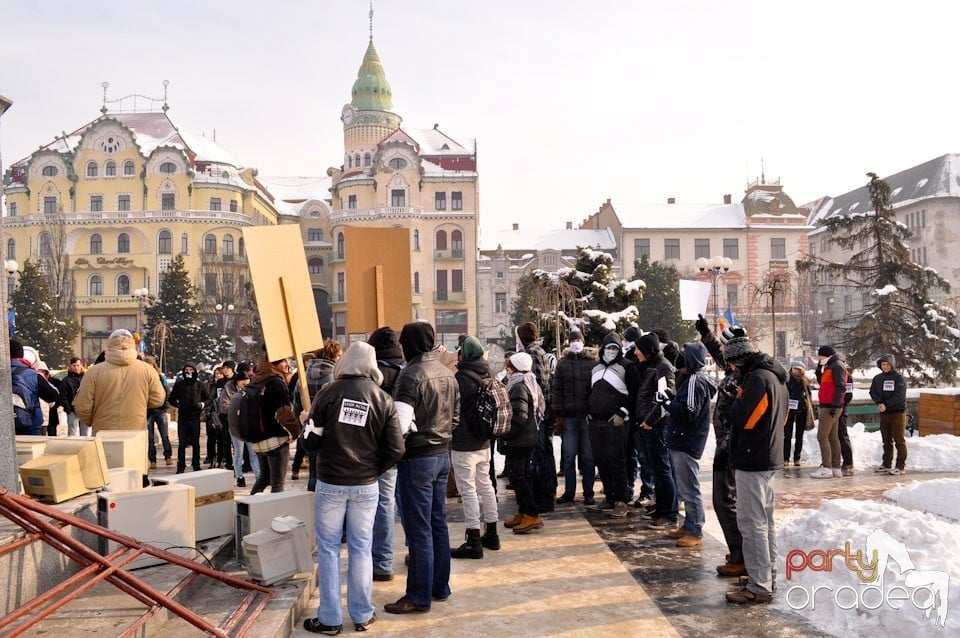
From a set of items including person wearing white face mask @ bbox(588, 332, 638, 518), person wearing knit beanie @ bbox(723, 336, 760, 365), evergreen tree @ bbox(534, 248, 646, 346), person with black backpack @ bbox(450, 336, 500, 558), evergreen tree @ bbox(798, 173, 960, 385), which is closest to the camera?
person wearing knit beanie @ bbox(723, 336, 760, 365)

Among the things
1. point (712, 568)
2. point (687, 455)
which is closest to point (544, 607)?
point (712, 568)

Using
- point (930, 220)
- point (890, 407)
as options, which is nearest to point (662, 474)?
point (890, 407)

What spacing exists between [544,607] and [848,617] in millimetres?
2045

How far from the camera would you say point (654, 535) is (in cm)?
771

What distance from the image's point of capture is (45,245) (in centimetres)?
5538

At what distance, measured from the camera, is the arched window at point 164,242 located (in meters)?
56.8

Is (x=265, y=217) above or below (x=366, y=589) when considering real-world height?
above

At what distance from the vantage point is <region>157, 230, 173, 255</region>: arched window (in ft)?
186

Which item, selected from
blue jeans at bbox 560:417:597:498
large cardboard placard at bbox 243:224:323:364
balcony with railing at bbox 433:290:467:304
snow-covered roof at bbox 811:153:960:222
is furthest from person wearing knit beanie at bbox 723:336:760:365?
snow-covered roof at bbox 811:153:960:222

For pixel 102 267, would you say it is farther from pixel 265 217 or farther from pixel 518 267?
pixel 518 267

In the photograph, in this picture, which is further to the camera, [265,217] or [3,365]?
[265,217]

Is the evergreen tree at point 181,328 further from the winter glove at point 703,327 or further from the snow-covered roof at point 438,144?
the winter glove at point 703,327

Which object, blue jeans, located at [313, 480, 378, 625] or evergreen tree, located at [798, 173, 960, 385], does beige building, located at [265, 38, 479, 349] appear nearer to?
evergreen tree, located at [798, 173, 960, 385]

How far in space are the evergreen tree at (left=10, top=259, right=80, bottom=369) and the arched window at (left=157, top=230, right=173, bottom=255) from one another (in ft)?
41.0
